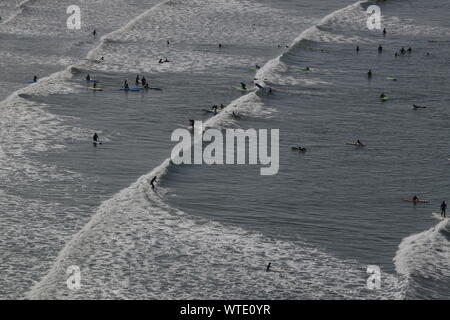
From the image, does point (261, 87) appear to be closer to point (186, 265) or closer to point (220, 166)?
point (220, 166)

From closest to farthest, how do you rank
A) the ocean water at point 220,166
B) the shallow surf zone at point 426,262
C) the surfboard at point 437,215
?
1. the shallow surf zone at point 426,262
2. the ocean water at point 220,166
3. the surfboard at point 437,215

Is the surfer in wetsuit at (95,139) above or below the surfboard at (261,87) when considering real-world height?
below

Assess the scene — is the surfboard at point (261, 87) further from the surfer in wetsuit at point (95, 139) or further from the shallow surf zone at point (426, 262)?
the shallow surf zone at point (426, 262)

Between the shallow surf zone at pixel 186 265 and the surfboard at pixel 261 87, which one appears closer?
the shallow surf zone at pixel 186 265

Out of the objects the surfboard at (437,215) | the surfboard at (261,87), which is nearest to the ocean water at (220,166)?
the surfboard at (437,215)

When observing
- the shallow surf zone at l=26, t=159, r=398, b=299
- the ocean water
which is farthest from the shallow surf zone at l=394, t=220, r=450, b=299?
the shallow surf zone at l=26, t=159, r=398, b=299

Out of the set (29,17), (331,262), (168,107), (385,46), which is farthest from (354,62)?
(331,262)

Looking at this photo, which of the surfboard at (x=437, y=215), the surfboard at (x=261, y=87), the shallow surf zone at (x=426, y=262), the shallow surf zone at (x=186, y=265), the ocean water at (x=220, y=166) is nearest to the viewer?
the shallow surf zone at (x=186, y=265)
